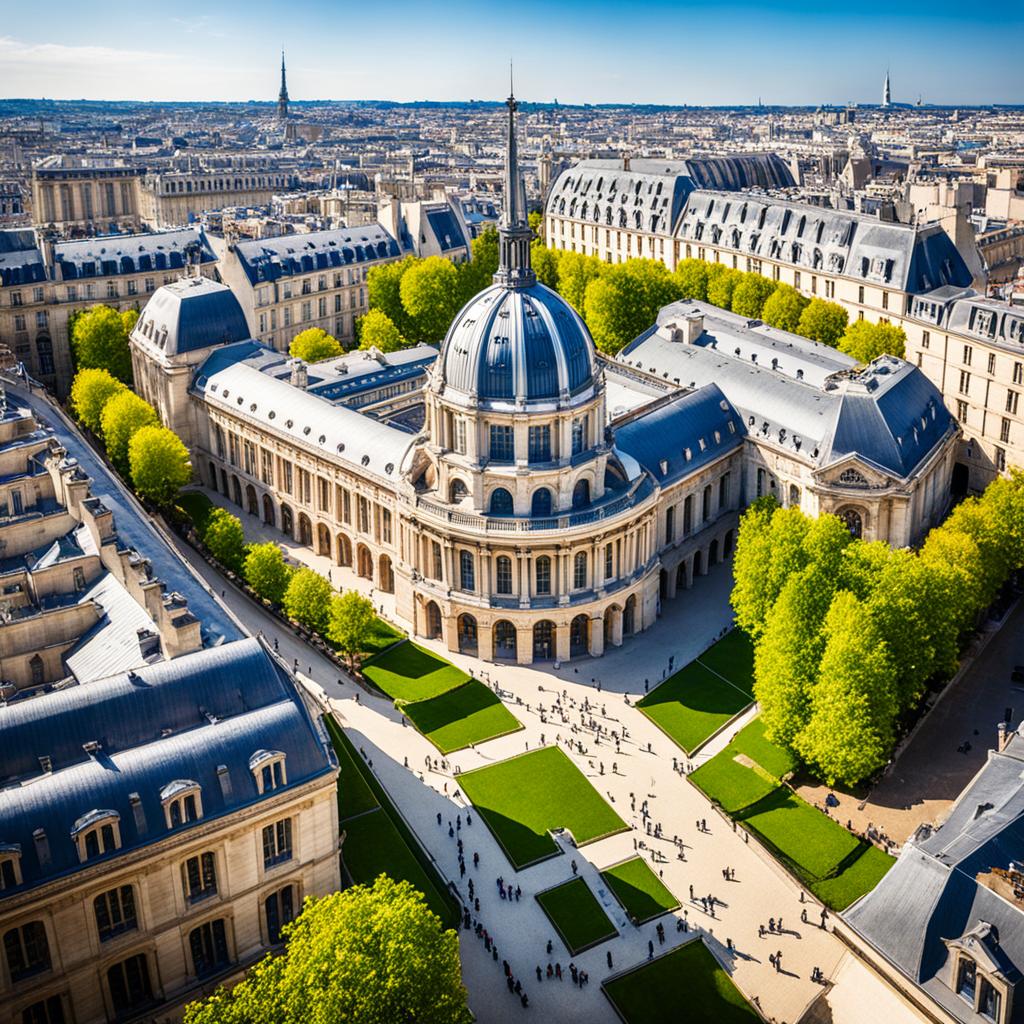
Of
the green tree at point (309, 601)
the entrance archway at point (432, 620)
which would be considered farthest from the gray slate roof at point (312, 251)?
the entrance archway at point (432, 620)

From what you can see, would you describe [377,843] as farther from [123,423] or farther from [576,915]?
[123,423]

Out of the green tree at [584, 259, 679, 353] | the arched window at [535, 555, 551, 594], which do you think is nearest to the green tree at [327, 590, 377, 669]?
the arched window at [535, 555, 551, 594]

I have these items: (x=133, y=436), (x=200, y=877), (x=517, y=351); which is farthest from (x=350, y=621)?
(x=133, y=436)

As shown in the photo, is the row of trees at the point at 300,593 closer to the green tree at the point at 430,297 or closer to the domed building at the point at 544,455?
the domed building at the point at 544,455

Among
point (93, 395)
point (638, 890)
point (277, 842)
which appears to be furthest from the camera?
point (93, 395)

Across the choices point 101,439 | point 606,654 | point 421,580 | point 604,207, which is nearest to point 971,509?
point 606,654
